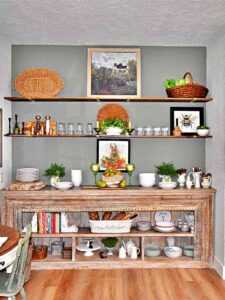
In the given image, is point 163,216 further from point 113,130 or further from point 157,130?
point 113,130

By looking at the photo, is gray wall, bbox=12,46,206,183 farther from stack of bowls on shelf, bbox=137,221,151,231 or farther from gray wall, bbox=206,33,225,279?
stack of bowls on shelf, bbox=137,221,151,231

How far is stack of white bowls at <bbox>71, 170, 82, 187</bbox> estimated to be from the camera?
482 centimetres

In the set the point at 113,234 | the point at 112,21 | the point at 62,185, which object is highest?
the point at 112,21

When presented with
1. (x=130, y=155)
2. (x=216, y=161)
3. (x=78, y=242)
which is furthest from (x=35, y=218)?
(x=216, y=161)

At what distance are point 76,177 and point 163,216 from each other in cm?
125

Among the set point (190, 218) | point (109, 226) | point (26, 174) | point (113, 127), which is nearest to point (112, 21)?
point (113, 127)

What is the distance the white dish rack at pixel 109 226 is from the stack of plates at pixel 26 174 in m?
0.91

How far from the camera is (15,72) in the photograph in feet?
16.5

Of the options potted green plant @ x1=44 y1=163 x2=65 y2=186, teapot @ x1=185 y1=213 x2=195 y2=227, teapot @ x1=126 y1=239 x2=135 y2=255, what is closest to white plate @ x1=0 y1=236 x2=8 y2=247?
potted green plant @ x1=44 y1=163 x2=65 y2=186

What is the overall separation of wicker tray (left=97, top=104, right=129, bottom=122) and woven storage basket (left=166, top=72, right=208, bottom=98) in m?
0.71

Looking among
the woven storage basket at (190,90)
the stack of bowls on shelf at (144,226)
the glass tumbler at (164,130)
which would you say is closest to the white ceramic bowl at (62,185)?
the stack of bowls on shelf at (144,226)

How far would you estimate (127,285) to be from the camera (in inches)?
161

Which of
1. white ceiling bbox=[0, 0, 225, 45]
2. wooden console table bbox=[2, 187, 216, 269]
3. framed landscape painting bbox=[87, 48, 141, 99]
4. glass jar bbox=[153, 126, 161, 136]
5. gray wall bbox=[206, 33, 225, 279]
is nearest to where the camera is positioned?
white ceiling bbox=[0, 0, 225, 45]

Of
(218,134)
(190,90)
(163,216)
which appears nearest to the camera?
(218,134)
